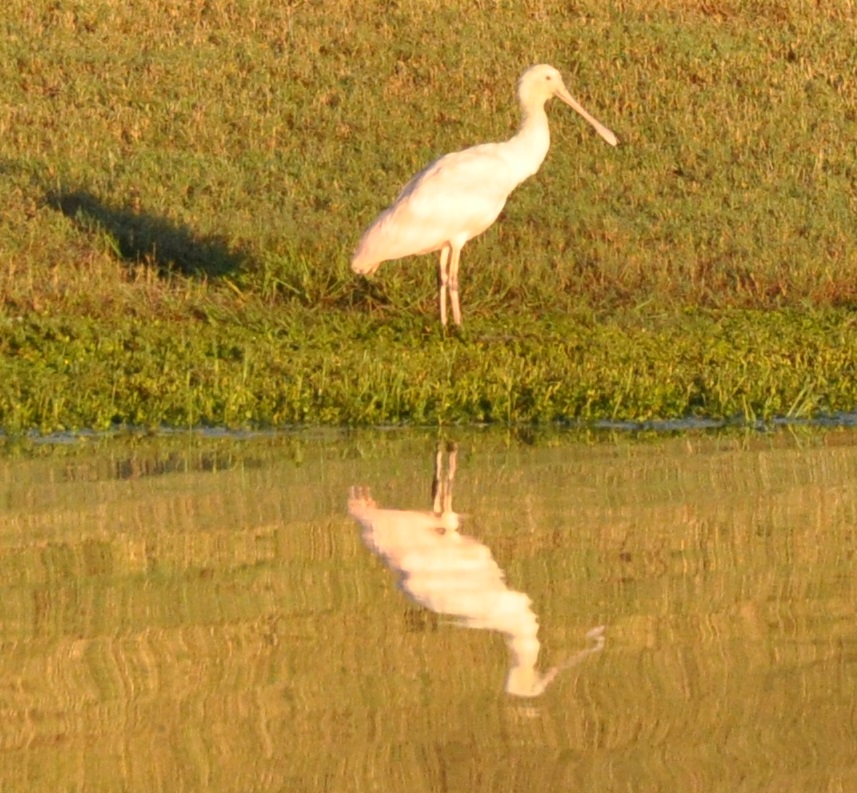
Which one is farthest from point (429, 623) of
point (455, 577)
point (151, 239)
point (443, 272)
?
point (151, 239)

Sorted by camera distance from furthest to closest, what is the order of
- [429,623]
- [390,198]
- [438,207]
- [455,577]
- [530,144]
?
[390,198]
[530,144]
[438,207]
[455,577]
[429,623]

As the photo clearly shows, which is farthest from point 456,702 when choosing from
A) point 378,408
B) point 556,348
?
point 556,348

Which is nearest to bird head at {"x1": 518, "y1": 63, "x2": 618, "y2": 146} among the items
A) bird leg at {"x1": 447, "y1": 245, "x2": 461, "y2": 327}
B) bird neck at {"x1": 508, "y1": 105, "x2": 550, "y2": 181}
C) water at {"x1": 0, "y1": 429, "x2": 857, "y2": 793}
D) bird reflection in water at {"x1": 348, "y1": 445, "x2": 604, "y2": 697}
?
bird neck at {"x1": 508, "y1": 105, "x2": 550, "y2": 181}

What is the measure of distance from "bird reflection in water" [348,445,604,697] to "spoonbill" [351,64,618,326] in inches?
182

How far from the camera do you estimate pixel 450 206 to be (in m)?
11.7

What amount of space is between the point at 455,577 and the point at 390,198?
386 inches

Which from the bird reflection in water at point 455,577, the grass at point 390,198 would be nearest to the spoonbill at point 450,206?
Answer: the grass at point 390,198

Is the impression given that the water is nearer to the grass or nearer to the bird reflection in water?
the bird reflection in water

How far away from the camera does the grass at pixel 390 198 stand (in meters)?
9.75

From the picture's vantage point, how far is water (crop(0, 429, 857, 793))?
4.21m

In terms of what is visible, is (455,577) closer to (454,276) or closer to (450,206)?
(450,206)

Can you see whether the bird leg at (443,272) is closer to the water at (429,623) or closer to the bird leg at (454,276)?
the bird leg at (454,276)

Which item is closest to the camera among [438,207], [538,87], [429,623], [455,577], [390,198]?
[429,623]

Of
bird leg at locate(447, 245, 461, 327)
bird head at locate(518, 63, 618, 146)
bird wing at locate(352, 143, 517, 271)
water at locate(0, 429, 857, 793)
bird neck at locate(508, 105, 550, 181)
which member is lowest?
water at locate(0, 429, 857, 793)
